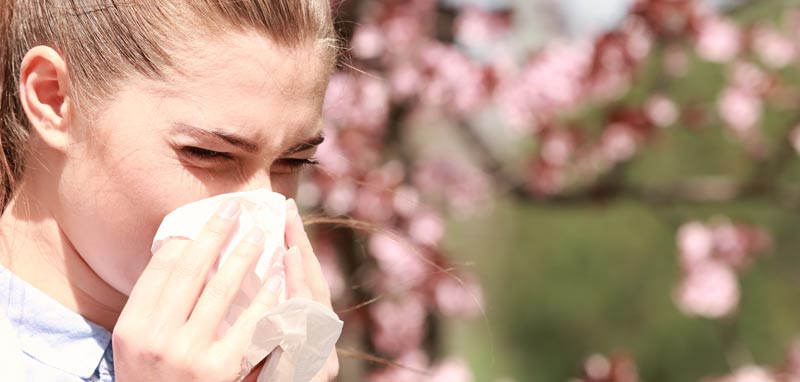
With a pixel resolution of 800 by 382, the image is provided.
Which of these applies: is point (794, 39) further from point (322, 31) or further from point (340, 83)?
point (322, 31)

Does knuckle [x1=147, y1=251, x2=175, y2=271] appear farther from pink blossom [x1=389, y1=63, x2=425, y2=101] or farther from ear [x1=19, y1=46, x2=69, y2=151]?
pink blossom [x1=389, y1=63, x2=425, y2=101]

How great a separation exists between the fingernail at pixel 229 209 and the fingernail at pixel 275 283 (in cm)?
9

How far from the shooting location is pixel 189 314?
1.07 meters


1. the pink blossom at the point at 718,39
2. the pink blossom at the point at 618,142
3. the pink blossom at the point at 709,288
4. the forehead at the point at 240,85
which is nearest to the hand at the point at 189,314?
the forehead at the point at 240,85

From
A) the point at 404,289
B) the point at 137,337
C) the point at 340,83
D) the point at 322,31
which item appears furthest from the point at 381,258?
the point at 137,337

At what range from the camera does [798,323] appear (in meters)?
5.90

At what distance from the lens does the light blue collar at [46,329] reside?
113cm

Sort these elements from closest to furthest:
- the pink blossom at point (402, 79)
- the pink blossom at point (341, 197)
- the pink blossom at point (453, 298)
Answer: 1. the pink blossom at point (341, 197)
2. the pink blossom at point (402, 79)
3. the pink blossom at point (453, 298)

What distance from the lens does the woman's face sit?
3.58 feet

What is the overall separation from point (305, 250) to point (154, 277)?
0.70 feet

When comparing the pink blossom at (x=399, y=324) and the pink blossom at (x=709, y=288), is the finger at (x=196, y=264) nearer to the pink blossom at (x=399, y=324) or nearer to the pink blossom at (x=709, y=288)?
the pink blossom at (x=399, y=324)

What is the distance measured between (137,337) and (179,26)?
376mm

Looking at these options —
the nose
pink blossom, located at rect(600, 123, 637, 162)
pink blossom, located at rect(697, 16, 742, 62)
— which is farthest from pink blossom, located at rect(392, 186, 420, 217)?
the nose

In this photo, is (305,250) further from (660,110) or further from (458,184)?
(660,110)
